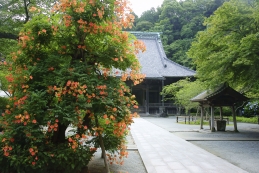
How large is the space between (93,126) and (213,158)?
3.61 metres

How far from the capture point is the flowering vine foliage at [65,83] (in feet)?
11.6

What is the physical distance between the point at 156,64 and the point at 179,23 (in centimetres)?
2037

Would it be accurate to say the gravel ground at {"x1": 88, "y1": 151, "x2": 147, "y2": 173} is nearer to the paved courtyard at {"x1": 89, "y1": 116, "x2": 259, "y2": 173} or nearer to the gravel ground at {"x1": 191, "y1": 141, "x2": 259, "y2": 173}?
the paved courtyard at {"x1": 89, "y1": 116, "x2": 259, "y2": 173}

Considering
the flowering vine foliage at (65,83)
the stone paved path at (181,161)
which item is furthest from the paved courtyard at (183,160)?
the flowering vine foliage at (65,83)

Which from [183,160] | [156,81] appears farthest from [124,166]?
[156,81]

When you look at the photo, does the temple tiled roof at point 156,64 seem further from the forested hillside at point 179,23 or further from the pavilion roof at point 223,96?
the pavilion roof at point 223,96

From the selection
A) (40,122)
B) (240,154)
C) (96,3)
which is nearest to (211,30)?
(240,154)

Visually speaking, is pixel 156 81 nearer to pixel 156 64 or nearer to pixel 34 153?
pixel 156 64

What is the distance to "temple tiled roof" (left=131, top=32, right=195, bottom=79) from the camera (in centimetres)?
2673

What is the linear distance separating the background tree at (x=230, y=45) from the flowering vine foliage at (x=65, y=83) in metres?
5.54

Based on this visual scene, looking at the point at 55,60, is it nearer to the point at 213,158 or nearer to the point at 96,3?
the point at 96,3

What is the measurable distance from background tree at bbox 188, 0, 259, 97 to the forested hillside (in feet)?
93.6

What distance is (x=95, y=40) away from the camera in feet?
14.3

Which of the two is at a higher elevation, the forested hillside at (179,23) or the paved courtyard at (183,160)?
the forested hillside at (179,23)
